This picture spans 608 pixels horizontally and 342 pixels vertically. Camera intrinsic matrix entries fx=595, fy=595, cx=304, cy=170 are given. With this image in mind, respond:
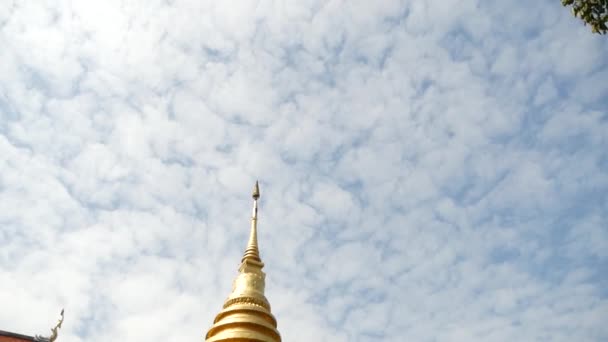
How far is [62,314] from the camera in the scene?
813 inches

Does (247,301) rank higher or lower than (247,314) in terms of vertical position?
higher

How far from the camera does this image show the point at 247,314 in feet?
84.6

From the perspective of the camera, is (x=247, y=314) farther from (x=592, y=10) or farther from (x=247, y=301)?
(x=592, y=10)

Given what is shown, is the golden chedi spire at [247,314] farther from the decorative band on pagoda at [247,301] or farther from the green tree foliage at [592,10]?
the green tree foliage at [592,10]

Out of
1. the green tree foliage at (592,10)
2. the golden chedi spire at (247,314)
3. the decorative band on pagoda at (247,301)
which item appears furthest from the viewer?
the decorative band on pagoda at (247,301)

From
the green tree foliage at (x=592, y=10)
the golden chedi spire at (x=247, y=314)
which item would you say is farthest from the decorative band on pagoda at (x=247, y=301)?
the green tree foliage at (x=592, y=10)

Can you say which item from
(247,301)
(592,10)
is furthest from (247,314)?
(592,10)

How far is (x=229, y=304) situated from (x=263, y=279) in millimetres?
2255

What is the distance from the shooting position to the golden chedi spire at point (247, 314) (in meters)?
25.2

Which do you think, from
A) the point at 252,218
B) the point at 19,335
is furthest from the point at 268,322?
the point at 19,335

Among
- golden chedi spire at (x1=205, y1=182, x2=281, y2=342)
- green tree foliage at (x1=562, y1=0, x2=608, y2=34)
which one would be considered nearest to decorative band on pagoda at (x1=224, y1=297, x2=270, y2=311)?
golden chedi spire at (x1=205, y1=182, x2=281, y2=342)

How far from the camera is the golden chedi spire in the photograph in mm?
25156

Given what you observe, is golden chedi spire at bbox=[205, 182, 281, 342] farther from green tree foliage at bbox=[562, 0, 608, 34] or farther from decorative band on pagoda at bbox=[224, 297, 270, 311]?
green tree foliage at bbox=[562, 0, 608, 34]

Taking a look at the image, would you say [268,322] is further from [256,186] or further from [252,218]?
[256,186]
